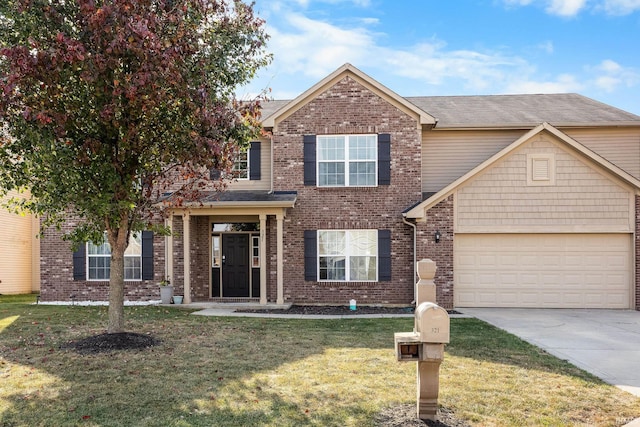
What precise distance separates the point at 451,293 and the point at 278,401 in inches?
349

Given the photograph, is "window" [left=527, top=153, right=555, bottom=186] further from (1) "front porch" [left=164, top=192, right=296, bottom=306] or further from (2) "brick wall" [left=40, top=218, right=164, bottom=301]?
(2) "brick wall" [left=40, top=218, right=164, bottom=301]

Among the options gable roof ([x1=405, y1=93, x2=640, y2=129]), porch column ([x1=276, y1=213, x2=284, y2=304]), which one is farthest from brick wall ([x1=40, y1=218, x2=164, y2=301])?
gable roof ([x1=405, y1=93, x2=640, y2=129])

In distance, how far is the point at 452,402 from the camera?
16.9 feet

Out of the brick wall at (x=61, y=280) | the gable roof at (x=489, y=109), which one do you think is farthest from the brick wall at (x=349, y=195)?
the brick wall at (x=61, y=280)

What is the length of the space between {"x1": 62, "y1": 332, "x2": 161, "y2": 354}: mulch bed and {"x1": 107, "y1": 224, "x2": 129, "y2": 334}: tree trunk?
0.21m

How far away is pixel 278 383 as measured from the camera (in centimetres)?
586

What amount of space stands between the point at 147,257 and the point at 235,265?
2.70 meters

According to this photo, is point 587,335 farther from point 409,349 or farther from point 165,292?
point 165,292

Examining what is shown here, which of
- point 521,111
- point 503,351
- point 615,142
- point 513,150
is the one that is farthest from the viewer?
point 521,111

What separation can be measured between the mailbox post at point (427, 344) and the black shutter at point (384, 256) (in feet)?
29.7

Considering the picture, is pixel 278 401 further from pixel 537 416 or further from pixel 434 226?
pixel 434 226

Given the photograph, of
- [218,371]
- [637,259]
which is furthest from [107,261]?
[637,259]

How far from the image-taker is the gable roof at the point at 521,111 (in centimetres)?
1444

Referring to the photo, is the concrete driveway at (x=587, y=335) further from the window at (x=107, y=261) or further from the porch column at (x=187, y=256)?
the window at (x=107, y=261)
